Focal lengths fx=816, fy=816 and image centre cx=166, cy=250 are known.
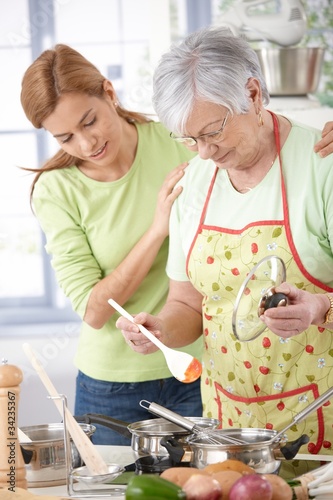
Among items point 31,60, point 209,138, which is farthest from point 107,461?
point 31,60

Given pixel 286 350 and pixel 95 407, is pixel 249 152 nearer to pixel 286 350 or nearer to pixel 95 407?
pixel 286 350

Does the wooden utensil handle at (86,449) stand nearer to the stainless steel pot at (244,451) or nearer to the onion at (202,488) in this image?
the stainless steel pot at (244,451)

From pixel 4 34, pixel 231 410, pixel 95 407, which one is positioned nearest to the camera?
pixel 231 410

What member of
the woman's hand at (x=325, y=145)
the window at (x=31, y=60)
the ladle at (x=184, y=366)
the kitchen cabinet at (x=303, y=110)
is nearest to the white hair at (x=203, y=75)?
the woman's hand at (x=325, y=145)

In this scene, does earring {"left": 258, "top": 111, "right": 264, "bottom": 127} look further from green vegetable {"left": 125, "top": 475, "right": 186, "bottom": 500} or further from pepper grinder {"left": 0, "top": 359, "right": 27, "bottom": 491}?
green vegetable {"left": 125, "top": 475, "right": 186, "bottom": 500}

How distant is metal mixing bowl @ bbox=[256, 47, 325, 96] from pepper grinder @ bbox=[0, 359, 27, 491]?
1912 millimetres

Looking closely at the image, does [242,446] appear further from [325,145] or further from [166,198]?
[166,198]

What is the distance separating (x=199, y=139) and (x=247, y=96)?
0.13m

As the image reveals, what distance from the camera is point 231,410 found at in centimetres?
179

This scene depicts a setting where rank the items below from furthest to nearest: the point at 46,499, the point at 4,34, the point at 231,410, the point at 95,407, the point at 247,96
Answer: the point at 4,34 → the point at 95,407 → the point at 231,410 → the point at 247,96 → the point at 46,499

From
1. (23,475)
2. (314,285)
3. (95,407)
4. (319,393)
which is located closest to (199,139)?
(314,285)

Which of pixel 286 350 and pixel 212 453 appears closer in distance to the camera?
pixel 212 453

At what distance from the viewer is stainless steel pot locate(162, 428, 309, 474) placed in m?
1.25

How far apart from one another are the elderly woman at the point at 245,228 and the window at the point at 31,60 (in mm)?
2041
